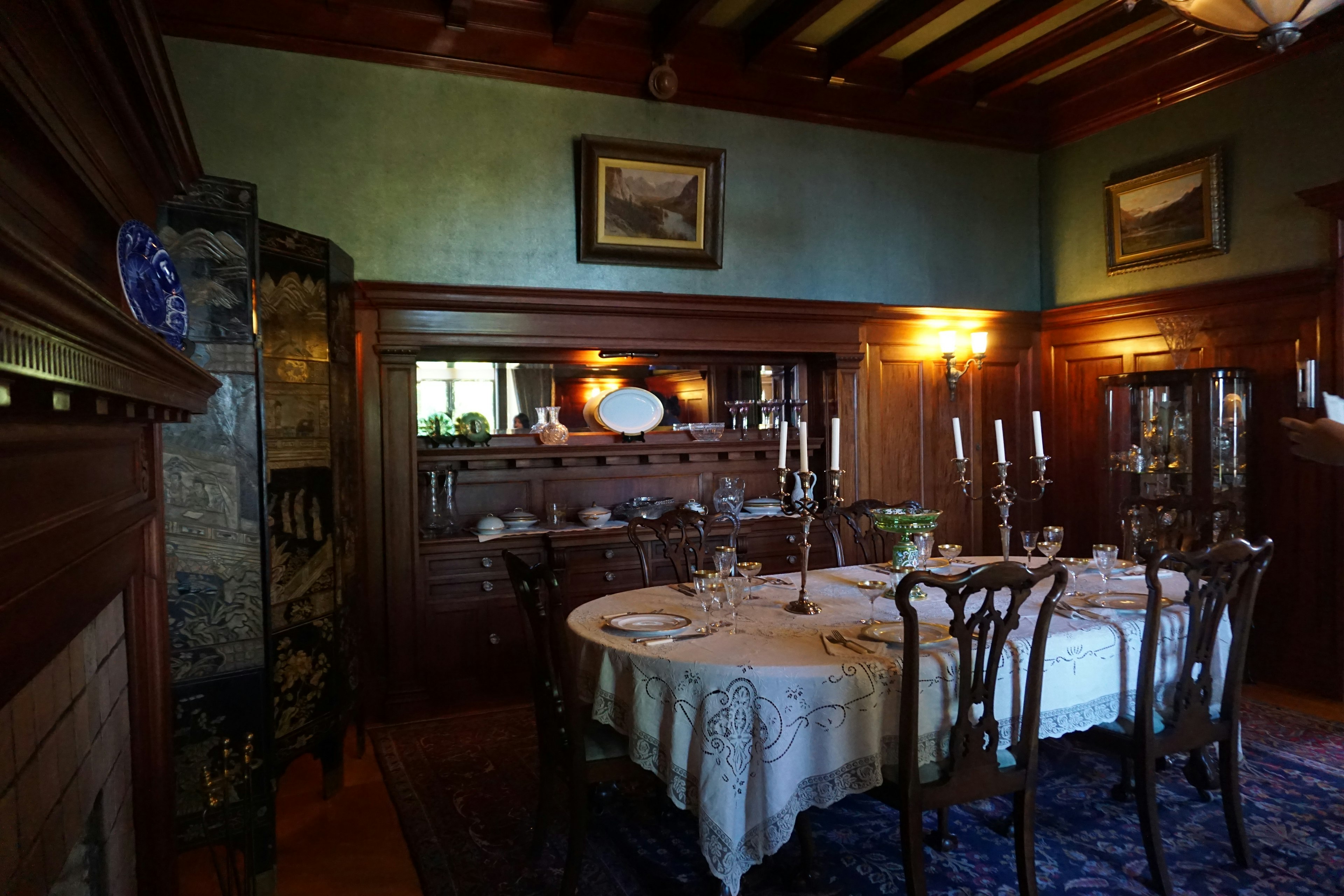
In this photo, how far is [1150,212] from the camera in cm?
473

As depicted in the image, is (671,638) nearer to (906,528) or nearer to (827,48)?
(906,528)

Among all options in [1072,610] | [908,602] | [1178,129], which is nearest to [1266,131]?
[1178,129]

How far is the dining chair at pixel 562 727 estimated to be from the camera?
7.29 ft

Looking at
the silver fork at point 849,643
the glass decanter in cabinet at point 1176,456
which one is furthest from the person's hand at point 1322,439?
the glass decanter in cabinet at point 1176,456

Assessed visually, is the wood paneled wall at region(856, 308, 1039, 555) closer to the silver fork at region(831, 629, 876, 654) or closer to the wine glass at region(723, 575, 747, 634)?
the wine glass at region(723, 575, 747, 634)

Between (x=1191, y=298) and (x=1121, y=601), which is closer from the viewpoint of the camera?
(x=1121, y=601)

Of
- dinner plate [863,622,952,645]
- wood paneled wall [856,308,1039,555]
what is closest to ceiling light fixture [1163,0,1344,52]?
dinner plate [863,622,952,645]

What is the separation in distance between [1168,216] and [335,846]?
5.02m

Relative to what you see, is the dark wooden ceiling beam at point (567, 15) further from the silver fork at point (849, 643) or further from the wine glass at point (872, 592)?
the silver fork at point (849, 643)

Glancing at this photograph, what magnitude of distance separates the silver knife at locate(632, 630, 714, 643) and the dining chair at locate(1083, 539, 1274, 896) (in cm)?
120

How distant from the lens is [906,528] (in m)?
2.91

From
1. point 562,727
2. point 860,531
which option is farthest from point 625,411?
point 562,727

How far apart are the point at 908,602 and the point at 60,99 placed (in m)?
1.93

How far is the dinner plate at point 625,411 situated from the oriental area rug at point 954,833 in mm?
1827
